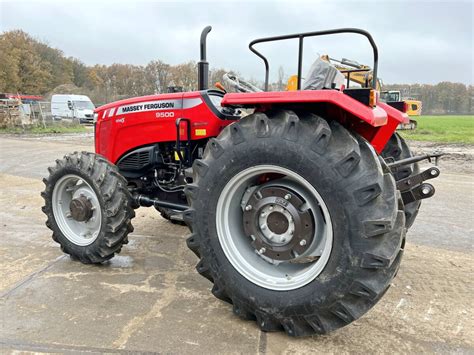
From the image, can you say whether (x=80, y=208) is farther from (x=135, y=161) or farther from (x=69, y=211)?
(x=135, y=161)

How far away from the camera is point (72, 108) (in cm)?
2814

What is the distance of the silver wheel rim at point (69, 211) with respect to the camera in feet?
12.5

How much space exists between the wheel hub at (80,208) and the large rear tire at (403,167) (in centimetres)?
A: 278

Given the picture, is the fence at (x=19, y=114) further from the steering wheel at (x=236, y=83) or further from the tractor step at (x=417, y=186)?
the tractor step at (x=417, y=186)

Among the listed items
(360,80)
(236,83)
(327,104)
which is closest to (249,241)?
(327,104)

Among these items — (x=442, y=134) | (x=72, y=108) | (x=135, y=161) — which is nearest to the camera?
(x=135, y=161)

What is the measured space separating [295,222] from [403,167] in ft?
5.24

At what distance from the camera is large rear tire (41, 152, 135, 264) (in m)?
3.58

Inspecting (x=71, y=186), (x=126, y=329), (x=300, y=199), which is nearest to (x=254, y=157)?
(x=300, y=199)

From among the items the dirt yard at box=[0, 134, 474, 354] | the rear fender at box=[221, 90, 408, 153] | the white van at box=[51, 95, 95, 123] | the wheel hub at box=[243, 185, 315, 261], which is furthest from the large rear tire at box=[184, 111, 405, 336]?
the white van at box=[51, 95, 95, 123]

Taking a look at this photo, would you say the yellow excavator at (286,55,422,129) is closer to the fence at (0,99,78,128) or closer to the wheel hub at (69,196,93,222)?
the wheel hub at (69,196,93,222)

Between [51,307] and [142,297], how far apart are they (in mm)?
646

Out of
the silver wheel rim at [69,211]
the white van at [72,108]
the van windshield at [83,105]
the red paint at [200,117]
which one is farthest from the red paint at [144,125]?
the van windshield at [83,105]

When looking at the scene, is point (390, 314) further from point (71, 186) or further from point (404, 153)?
point (71, 186)
